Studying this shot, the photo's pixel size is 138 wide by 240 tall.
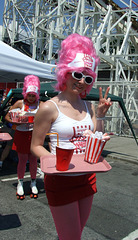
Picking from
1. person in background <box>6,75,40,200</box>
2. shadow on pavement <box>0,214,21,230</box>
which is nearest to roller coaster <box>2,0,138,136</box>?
person in background <box>6,75,40,200</box>

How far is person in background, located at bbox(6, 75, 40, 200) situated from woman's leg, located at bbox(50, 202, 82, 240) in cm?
197

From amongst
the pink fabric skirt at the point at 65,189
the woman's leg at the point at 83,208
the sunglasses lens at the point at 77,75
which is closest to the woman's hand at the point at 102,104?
the sunglasses lens at the point at 77,75

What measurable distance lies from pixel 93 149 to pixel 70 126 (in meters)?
0.26

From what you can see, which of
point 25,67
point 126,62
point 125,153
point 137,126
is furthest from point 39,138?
point 126,62

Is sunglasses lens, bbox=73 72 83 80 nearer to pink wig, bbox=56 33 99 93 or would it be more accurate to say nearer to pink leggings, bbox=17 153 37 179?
pink wig, bbox=56 33 99 93

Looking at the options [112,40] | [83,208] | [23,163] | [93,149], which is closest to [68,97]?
[93,149]

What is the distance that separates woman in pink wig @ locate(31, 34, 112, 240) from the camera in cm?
176

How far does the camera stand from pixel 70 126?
1.83 metres

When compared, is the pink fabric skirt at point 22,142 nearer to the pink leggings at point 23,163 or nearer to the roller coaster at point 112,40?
the pink leggings at point 23,163

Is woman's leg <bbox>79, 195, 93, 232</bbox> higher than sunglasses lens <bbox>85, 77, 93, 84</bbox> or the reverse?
the reverse

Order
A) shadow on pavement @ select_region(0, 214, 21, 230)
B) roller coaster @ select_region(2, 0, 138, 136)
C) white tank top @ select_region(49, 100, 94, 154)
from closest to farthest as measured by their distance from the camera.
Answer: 1. white tank top @ select_region(49, 100, 94, 154)
2. shadow on pavement @ select_region(0, 214, 21, 230)
3. roller coaster @ select_region(2, 0, 138, 136)

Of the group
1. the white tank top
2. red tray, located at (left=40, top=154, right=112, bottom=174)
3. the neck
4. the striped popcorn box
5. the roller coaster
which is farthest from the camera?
the roller coaster

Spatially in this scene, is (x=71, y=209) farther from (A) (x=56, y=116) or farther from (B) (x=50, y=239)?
(B) (x=50, y=239)

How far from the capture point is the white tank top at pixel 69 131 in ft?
5.95
